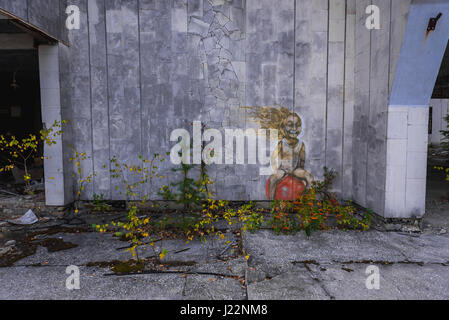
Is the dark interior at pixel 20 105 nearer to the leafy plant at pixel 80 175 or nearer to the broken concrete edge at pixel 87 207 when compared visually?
the broken concrete edge at pixel 87 207

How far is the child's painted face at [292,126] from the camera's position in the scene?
5.32 metres

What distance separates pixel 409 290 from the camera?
2740 millimetres

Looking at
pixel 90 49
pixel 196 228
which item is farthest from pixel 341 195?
pixel 90 49

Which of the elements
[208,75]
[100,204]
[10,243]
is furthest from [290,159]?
[10,243]

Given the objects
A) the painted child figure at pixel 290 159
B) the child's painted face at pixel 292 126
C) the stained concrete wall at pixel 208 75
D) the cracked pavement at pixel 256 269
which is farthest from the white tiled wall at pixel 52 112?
the child's painted face at pixel 292 126

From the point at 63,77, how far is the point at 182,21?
2644 millimetres

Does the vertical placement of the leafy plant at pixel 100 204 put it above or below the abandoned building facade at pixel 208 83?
below

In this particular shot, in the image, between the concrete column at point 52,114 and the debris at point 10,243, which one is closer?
the debris at point 10,243

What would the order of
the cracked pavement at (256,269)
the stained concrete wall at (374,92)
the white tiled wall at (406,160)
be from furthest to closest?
the white tiled wall at (406,160) < the stained concrete wall at (374,92) < the cracked pavement at (256,269)

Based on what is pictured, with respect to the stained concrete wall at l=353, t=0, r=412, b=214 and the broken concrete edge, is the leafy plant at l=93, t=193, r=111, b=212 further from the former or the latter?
the stained concrete wall at l=353, t=0, r=412, b=214

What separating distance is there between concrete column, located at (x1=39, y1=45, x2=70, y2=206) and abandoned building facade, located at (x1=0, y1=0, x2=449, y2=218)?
0.02m

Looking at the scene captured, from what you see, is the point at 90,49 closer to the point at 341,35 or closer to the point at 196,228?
the point at 196,228

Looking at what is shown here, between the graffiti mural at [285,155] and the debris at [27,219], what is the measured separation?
4631 millimetres
